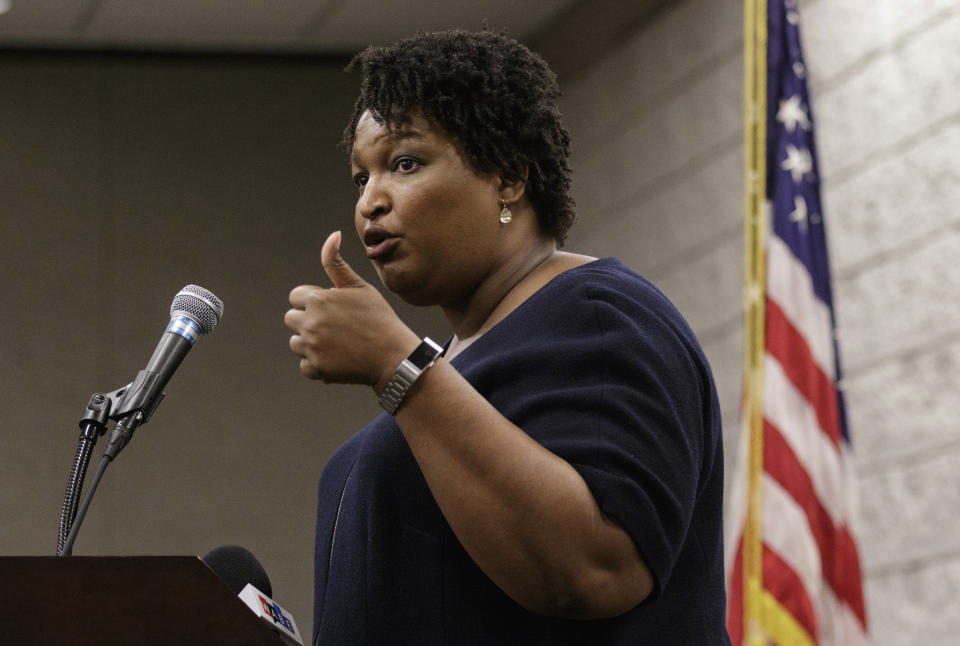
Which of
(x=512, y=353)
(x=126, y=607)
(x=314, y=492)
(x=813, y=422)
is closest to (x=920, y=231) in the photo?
(x=813, y=422)

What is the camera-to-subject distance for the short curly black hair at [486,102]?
1.34 metres

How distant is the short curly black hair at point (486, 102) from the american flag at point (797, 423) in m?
1.81

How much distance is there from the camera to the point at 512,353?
3.90 ft

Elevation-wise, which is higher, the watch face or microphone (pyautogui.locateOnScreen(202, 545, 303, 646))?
the watch face

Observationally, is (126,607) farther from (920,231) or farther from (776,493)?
(920,231)

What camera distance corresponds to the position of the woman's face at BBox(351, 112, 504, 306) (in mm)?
1294

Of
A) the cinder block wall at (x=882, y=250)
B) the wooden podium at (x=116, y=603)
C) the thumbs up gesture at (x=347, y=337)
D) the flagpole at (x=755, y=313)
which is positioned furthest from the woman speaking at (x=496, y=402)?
the cinder block wall at (x=882, y=250)

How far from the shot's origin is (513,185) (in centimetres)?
137

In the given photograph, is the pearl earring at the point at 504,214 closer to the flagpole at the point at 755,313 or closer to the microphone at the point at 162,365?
the microphone at the point at 162,365

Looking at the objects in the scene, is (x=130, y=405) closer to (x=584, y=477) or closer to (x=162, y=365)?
(x=162, y=365)

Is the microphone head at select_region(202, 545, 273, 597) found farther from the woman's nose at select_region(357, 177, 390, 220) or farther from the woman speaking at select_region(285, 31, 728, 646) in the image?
the woman's nose at select_region(357, 177, 390, 220)

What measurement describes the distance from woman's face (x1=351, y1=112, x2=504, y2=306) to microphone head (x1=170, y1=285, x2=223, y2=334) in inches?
8.6

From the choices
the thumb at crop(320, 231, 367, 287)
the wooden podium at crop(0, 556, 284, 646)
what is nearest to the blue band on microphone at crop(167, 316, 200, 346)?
the thumb at crop(320, 231, 367, 287)

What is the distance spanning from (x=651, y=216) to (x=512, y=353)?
3798 mm
